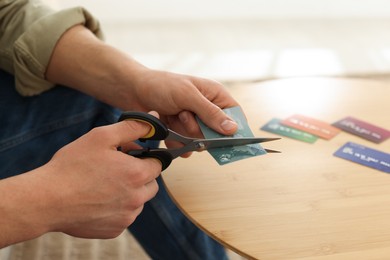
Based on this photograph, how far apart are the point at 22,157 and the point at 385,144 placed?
0.67m

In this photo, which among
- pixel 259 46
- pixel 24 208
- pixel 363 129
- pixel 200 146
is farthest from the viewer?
pixel 259 46

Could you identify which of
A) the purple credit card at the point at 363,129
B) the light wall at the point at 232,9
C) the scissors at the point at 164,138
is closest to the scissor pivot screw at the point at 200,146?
the scissors at the point at 164,138

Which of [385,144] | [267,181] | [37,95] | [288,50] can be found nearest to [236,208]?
[267,181]

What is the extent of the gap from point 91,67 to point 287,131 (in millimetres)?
393

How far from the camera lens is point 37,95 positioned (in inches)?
38.4

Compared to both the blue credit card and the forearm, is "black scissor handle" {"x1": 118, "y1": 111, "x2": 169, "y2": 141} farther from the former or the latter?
the blue credit card

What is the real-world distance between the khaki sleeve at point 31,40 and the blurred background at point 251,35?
4.25ft

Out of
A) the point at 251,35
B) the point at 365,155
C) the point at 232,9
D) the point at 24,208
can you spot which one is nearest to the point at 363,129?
the point at 365,155

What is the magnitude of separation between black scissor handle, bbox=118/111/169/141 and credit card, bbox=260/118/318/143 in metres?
0.28

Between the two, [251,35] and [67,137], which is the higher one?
[67,137]

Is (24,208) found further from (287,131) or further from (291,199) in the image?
(287,131)

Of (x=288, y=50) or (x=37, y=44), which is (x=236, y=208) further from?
(x=288, y=50)

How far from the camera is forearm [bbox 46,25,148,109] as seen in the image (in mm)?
935

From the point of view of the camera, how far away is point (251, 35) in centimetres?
280
